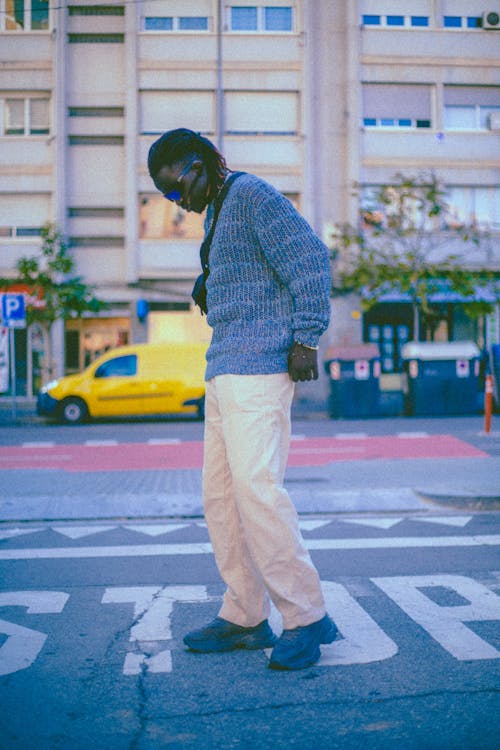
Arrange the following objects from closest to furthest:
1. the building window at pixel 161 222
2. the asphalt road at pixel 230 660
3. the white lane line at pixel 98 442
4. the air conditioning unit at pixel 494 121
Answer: the asphalt road at pixel 230 660 < the white lane line at pixel 98 442 < the building window at pixel 161 222 < the air conditioning unit at pixel 494 121

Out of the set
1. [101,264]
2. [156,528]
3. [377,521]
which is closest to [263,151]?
[101,264]

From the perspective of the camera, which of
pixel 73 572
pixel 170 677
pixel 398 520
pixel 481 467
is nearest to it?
pixel 170 677

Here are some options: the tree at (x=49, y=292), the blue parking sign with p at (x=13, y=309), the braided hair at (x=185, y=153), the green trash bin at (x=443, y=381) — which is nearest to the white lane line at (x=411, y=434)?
the green trash bin at (x=443, y=381)

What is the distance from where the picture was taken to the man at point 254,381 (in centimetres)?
308

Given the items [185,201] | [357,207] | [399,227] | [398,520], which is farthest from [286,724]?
[357,207]

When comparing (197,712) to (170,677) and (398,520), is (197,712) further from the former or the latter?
(398,520)

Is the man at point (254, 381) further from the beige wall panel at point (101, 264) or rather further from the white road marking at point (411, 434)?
the beige wall panel at point (101, 264)

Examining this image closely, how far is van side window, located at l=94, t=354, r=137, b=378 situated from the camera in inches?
770

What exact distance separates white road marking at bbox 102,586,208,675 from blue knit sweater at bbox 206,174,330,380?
1.09 m

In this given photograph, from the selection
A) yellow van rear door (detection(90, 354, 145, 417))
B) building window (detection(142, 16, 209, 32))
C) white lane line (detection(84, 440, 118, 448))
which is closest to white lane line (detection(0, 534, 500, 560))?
white lane line (detection(84, 440, 118, 448))

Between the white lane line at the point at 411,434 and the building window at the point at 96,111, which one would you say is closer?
the white lane line at the point at 411,434

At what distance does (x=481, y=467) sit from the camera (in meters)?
9.04

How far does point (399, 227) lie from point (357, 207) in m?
3.46

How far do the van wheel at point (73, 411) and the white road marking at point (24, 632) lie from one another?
1542 centimetres
